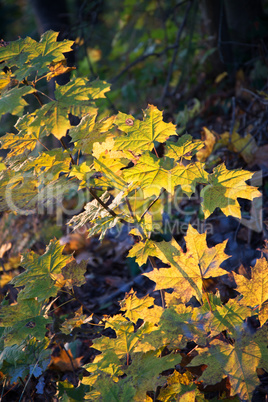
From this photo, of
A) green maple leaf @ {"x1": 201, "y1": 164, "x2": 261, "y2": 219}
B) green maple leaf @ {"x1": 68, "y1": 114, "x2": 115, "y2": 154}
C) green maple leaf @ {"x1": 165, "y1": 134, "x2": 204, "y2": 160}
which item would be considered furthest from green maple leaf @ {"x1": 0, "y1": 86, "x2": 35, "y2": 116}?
green maple leaf @ {"x1": 201, "y1": 164, "x2": 261, "y2": 219}

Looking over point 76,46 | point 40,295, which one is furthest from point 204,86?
point 40,295

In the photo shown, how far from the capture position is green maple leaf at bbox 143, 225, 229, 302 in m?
1.24

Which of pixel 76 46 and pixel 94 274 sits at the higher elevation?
pixel 76 46

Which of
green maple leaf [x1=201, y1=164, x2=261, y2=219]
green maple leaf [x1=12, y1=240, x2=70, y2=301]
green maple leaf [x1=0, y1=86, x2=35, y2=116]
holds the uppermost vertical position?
green maple leaf [x1=0, y1=86, x2=35, y2=116]

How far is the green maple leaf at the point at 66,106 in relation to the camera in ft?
3.67

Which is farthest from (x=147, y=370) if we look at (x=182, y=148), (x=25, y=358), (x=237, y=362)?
(x=182, y=148)

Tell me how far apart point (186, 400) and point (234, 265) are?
3.13ft

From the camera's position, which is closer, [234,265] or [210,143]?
[234,265]

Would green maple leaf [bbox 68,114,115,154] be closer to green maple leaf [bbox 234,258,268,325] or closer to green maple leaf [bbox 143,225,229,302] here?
green maple leaf [bbox 143,225,229,302]

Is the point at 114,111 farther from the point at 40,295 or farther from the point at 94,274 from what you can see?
the point at 40,295

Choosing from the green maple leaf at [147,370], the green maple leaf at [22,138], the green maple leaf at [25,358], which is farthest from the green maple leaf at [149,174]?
the green maple leaf at [25,358]

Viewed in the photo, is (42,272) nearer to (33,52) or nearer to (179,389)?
(179,389)

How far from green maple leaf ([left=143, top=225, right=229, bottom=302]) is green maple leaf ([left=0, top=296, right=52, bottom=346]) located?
1.47ft

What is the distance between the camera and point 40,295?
4.16 feet
